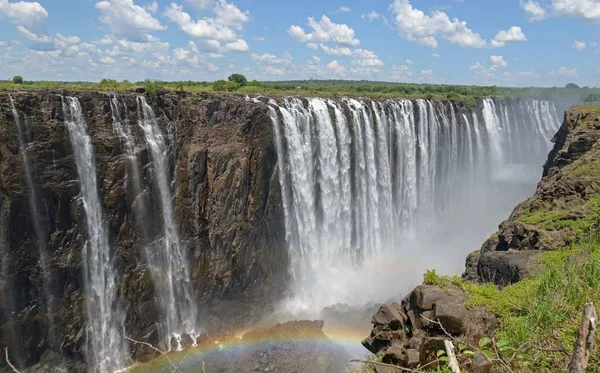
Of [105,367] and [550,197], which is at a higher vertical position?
[550,197]

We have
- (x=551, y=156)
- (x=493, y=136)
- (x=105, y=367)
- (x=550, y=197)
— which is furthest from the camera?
(x=493, y=136)

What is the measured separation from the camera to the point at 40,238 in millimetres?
17062

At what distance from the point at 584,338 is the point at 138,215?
18.5m

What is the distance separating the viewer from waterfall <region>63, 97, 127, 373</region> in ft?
58.4

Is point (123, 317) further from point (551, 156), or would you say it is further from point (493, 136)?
point (493, 136)

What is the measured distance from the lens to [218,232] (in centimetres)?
2180

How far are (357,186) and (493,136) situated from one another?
21874mm

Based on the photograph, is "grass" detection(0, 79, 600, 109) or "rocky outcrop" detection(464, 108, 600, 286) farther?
"grass" detection(0, 79, 600, 109)

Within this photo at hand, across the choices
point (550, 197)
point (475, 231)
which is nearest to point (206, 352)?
point (550, 197)

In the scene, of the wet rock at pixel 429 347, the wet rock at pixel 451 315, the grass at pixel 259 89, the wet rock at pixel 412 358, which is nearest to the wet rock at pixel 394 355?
the wet rock at pixel 412 358

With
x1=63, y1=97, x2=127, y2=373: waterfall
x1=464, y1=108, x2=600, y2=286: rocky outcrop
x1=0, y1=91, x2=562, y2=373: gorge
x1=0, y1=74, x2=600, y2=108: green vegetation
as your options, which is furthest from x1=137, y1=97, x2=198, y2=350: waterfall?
x1=464, y1=108, x2=600, y2=286: rocky outcrop

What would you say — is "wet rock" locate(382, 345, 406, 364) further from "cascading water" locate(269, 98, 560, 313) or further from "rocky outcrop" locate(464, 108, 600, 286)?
"cascading water" locate(269, 98, 560, 313)

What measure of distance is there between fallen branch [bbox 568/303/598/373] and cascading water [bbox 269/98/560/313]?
19864mm

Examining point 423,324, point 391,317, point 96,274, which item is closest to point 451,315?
point 423,324
